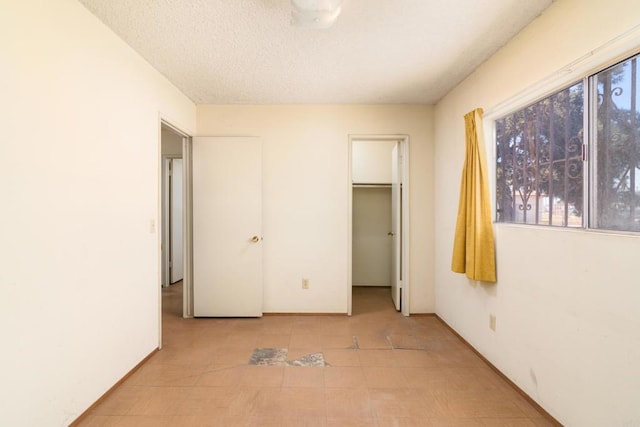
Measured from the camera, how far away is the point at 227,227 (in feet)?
10.8

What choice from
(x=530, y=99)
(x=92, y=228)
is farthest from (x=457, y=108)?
(x=92, y=228)

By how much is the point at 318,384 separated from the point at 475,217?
1.72 m

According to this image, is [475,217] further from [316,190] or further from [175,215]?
[175,215]

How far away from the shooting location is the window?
53.2 inches

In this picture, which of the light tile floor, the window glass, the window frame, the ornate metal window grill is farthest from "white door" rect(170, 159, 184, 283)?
the window glass

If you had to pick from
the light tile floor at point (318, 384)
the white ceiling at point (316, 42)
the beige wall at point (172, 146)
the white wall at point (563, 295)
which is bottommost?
the light tile floor at point (318, 384)

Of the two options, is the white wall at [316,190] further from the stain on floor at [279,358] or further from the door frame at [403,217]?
the stain on floor at [279,358]

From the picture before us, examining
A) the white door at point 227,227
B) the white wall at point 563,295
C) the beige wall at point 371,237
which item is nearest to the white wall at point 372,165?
the beige wall at point 371,237

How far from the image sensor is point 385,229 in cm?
474

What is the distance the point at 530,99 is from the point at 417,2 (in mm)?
958

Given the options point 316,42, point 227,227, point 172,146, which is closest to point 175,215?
point 172,146

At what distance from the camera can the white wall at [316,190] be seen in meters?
3.38

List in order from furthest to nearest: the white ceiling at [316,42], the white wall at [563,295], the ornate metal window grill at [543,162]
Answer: the white ceiling at [316,42]
the ornate metal window grill at [543,162]
the white wall at [563,295]

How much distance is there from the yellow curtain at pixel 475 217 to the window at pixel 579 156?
0.58 feet
